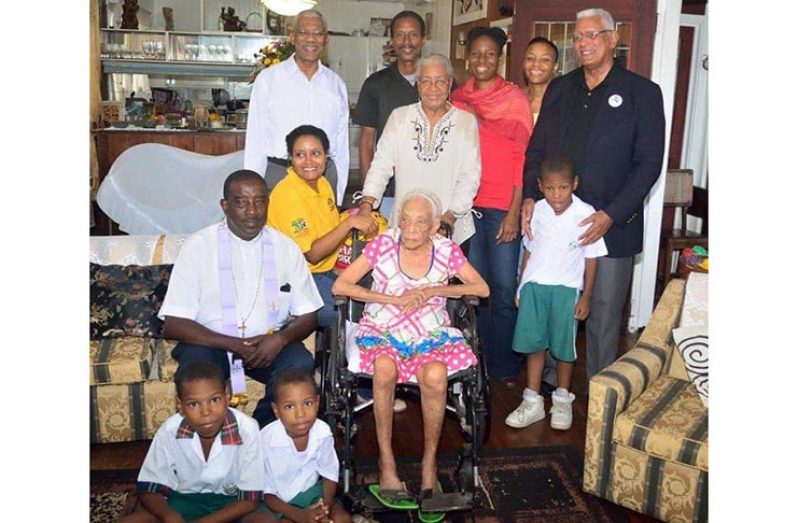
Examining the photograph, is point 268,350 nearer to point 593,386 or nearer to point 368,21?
point 593,386

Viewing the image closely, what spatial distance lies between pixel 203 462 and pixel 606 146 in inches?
78.6

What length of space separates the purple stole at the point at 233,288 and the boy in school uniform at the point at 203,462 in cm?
43

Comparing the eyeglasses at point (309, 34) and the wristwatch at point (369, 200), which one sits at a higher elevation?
the eyeglasses at point (309, 34)

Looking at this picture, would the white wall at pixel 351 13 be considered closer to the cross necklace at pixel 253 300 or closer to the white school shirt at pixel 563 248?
the white school shirt at pixel 563 248

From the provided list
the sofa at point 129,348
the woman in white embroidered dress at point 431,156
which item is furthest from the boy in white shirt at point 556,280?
the sofa at point 129,348

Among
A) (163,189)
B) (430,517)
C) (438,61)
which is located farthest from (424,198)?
(163,189)

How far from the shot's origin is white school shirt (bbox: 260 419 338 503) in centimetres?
221

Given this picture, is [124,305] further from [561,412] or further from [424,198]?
[561,412]

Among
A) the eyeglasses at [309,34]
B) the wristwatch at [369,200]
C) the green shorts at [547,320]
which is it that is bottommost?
the green shorts at [547,320]

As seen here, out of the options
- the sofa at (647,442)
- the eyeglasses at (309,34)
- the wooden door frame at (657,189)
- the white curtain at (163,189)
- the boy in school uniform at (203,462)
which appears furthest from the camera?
the white curtain at (163,189)

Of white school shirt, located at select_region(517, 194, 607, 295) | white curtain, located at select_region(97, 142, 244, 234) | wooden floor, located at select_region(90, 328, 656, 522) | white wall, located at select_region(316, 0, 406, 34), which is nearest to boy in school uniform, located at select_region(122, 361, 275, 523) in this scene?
wooden floor, located at select_region(90, 328, 656, 522)

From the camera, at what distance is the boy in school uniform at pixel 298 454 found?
Result: 2.21 metres

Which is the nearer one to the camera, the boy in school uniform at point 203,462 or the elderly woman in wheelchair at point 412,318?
the boy in school uniform at point 203,462
